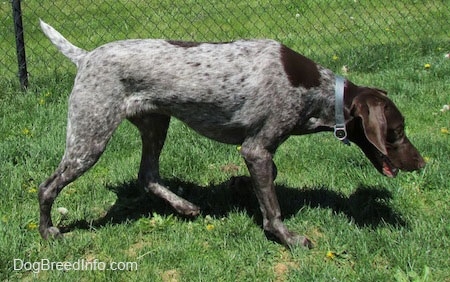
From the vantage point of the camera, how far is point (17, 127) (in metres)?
5.62

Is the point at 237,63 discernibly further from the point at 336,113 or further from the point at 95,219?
the point at 95,219

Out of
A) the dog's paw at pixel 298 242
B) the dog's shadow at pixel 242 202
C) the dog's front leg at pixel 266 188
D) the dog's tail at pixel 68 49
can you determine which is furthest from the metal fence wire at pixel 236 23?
the dog's paw at pixel 298 242

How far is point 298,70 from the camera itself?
3775 millimetres

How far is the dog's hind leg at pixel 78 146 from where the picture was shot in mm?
3719

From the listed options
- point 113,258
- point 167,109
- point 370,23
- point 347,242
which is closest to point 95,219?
point 113,258

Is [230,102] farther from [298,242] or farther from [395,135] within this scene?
[395,135]

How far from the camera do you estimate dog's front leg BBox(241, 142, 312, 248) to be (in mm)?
3787

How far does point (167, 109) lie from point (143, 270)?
1000mm

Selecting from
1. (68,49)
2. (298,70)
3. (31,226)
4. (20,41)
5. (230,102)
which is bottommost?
(31,226)

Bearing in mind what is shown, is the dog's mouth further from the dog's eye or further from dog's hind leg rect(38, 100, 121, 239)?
dog's hind leg rect(38, 100, 121, 239)

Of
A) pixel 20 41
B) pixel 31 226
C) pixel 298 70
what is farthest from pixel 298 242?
pixel 20 41

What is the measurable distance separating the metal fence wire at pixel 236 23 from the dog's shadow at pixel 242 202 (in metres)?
3.93

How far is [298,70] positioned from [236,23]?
6.05m

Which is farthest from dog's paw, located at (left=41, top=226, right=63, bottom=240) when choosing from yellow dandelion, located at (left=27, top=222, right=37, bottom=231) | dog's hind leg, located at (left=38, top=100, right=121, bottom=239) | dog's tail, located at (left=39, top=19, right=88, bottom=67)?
dog's tail, located at (left=39, top=19, right=88, bottom=67)
